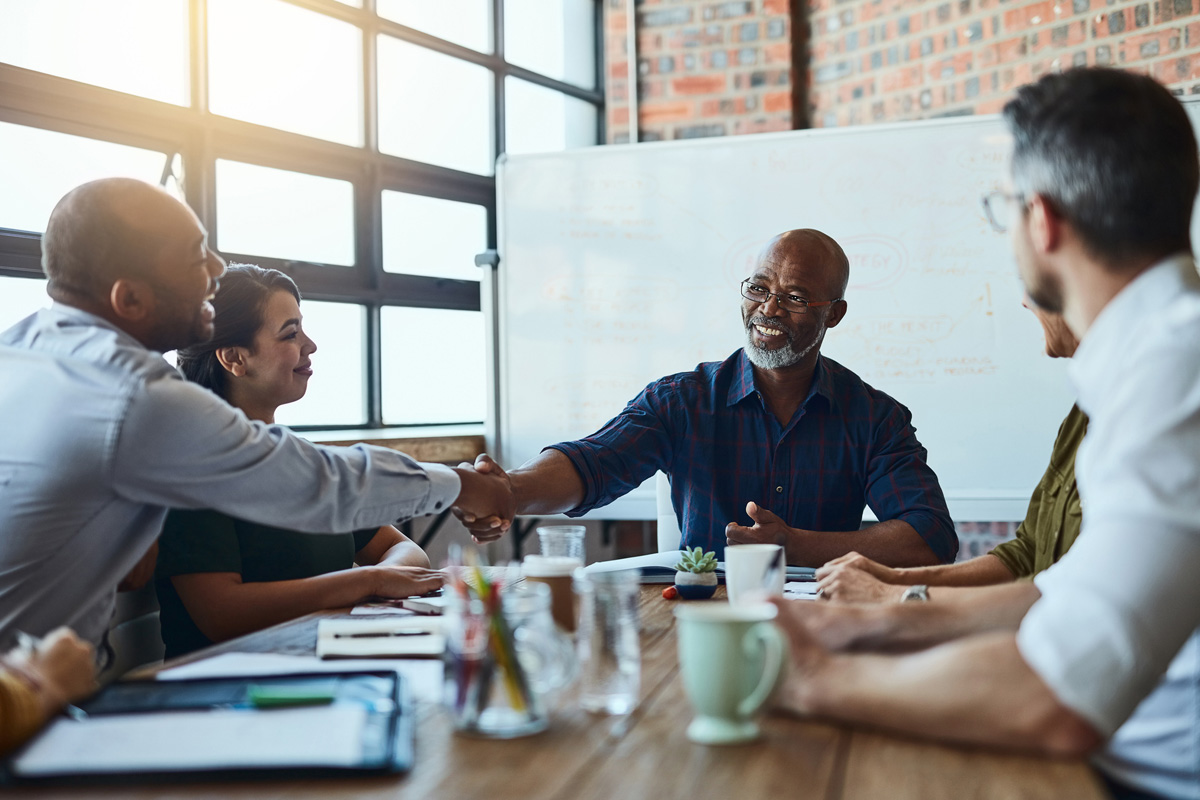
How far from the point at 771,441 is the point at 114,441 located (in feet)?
4.57

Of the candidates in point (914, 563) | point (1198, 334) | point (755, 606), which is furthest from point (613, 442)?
point (1198, 334)

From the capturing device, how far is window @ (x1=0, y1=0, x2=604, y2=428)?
2754 millimetres

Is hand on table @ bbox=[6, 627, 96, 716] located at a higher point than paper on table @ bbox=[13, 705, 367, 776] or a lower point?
higher

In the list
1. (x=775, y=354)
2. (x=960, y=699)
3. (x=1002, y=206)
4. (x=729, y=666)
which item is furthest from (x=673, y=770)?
(x=775, y=354)

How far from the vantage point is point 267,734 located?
0.85 m

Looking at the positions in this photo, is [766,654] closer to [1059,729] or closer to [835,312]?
[1059,729]

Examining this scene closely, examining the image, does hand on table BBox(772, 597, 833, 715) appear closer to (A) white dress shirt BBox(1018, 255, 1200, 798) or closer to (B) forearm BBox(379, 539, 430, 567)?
(A) white dress shirt BBox(1018, 255, 1200, 798)

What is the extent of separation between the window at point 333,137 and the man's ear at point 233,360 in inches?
43.9

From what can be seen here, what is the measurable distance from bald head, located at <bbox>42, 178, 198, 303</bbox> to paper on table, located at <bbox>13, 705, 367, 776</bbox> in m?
0.74

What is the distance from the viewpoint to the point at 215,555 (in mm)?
1594

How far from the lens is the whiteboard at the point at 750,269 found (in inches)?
126

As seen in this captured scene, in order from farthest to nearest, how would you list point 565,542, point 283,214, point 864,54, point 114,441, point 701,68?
point 701,68, point 864,54, point 283,214, point 565,542, point 114,441

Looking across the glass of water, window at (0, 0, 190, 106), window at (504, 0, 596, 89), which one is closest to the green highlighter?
the glass of water

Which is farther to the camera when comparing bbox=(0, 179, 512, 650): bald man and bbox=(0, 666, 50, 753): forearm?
bbox=(0, 179, 512, 650): bald man
